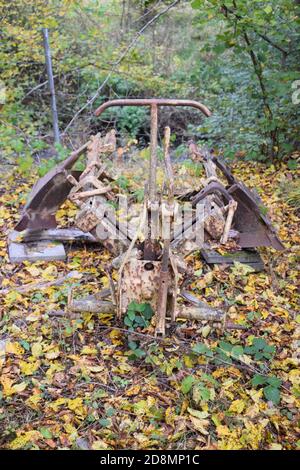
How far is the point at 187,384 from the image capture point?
255cm

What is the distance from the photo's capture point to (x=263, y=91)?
18.6 feet

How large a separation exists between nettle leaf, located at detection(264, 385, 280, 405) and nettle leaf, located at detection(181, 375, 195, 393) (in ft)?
1.43

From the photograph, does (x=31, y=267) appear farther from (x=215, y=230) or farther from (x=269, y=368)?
(x=269, y=368)

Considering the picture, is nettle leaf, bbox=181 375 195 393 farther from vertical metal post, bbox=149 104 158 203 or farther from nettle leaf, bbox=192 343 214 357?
vertical metal post, bbox=149 104 158 203

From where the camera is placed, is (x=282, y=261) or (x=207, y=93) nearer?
(x=282, y=261)

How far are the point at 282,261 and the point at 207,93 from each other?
5.51 metres

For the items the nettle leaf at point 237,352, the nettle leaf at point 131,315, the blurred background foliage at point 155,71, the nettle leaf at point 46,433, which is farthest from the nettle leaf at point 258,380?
the blurred background foliage at point 155,71

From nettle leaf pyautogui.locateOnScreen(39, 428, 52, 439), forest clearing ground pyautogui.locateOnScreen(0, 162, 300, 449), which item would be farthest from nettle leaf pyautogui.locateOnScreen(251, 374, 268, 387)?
nettle leaf pyautogui.locateOnScreen(39, 428, 52, 439)

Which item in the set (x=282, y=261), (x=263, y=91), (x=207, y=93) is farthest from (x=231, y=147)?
(x=282, y=261)

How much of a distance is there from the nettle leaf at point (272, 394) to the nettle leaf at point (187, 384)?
1.43 feet

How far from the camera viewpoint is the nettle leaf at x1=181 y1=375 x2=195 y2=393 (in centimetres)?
254

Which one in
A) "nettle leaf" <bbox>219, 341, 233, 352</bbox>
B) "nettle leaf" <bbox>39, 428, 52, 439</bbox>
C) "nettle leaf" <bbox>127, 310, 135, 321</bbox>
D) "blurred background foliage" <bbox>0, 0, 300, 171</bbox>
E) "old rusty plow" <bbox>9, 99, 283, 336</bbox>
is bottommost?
"nettle leaf" <bbox>39, 428, 52, 439</bbox>

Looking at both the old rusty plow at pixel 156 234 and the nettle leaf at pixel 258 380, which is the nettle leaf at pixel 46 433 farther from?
the nettle leaf at pixel 258 380

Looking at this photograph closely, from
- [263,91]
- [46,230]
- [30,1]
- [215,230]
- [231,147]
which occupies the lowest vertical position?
[46,230]
